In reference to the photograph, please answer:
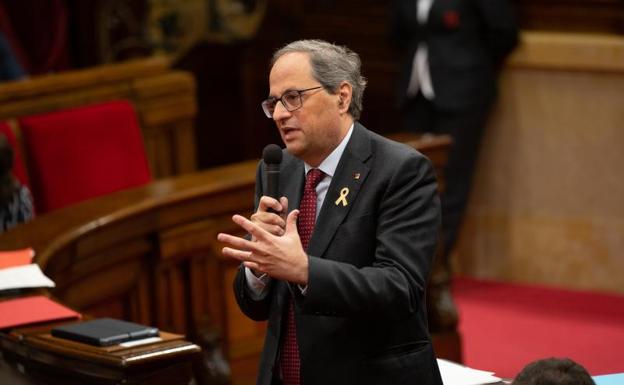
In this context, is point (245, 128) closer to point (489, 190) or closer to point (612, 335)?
point (489, 190)

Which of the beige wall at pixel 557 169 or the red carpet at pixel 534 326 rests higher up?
the beige wall at pixel 557 169

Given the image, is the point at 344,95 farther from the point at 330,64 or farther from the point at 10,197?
the point at 10,197

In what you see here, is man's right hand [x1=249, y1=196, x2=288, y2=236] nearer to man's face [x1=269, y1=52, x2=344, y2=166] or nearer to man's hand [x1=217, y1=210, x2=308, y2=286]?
man's hand [x1=217, y1=210, x2=308, y2=286]

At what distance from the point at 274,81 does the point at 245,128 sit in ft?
18.5

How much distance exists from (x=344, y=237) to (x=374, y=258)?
80mm

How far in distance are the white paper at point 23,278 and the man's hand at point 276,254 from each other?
119 cm

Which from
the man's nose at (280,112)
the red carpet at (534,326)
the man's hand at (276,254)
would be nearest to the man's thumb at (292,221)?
the man's hand at (276,254)

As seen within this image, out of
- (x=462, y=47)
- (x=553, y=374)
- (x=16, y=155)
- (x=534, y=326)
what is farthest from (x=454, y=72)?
(x=553, y=374)

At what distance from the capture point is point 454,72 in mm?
6328

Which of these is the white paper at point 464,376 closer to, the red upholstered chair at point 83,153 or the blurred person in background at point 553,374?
the blurred person in background at point 553,374

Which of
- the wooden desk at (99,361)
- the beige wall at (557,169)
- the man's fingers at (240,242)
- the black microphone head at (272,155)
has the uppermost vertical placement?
the black microphone head at (272,155)

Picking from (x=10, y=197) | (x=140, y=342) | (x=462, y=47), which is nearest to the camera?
(x=140, y=342)

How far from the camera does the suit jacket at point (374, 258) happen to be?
245 cm

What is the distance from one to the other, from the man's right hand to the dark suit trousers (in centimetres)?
400
